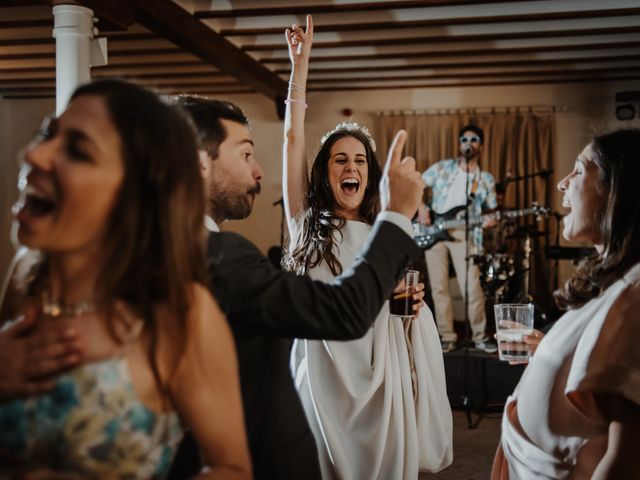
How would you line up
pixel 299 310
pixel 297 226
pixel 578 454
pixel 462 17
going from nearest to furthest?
pixel 299 310
pixel 578 454
pixel 297 226
pixel 462 17

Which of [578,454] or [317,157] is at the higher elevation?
[317,157]

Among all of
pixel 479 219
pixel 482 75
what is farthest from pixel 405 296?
pixel 482 75

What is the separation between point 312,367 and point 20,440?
135cm

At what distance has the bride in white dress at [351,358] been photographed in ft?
7.11

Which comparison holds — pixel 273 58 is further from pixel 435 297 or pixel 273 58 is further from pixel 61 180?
pixel 61 180

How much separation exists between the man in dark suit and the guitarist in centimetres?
523

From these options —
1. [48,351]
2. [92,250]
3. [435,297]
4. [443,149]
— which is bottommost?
[435,297]

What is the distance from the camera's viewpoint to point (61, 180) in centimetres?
90

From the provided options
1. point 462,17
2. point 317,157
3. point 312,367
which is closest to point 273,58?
point 462,17

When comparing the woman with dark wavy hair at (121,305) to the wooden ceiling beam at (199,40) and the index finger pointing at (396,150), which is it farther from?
the wooden ceiling beam at (199,40)

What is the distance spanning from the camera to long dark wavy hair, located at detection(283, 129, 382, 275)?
7.58 ft

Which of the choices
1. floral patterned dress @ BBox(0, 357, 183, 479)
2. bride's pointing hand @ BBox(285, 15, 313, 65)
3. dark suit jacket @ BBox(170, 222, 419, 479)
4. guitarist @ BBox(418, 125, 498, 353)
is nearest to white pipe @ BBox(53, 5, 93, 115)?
bride's pointing hand @ BBox(285, 15, 313, 65)

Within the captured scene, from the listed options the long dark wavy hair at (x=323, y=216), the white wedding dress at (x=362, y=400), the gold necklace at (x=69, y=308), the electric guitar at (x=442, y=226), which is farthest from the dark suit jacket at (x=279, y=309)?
the electric guitar at (x=442, y=226)

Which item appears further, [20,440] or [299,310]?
[299,310]
